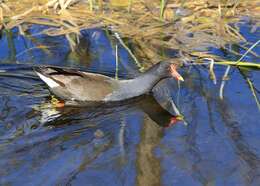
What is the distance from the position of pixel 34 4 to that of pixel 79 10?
68 centimetres

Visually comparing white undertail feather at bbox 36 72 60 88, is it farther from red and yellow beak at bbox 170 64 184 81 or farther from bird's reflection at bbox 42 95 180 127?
red and yellow beak at bbox 170 64 184 81

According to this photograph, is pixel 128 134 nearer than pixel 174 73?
Yes

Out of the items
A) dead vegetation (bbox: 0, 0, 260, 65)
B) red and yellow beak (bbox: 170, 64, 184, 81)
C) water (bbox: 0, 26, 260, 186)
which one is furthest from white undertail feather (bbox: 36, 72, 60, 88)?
dead vegetation (bbox: 0, 0, 260, 65)

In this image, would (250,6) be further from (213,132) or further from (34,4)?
(213,132)

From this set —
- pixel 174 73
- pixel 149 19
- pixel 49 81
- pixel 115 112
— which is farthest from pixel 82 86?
pixel 149 19

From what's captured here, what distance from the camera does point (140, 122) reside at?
6.86 meters

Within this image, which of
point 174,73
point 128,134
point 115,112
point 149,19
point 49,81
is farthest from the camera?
point 149,19

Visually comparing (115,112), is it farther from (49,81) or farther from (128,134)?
(49,81)

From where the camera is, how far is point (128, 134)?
6.53 metres

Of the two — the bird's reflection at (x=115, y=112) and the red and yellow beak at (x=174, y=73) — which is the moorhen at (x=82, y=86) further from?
the red and yellow beak at (x=174, y=73)

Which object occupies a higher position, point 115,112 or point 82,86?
point 82,86

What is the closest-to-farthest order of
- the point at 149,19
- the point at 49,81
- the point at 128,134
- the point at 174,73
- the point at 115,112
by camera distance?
the point at 128,134
the point at 115,112
the point at 49,81
the point at 174,73
the point at 149,19

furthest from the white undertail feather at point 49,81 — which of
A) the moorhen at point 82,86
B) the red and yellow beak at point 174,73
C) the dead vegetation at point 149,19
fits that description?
the dead vegetation at point 149,19

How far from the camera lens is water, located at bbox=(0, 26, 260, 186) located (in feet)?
18.8
